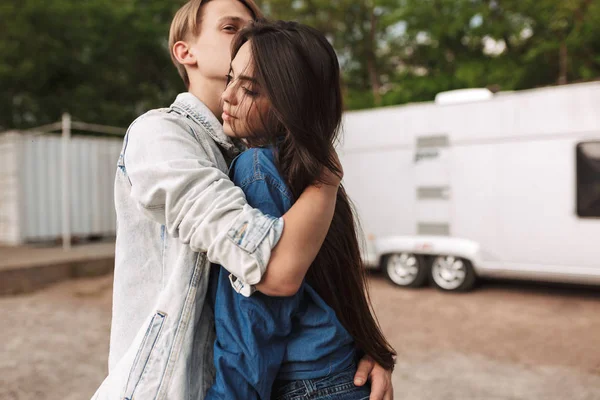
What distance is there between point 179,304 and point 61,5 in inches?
594

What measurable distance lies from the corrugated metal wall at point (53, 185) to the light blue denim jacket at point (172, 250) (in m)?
9.49

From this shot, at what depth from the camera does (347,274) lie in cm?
114

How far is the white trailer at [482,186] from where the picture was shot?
621 centimetres

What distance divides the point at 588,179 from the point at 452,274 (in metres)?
2.01

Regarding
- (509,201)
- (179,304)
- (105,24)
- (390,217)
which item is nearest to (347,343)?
(179,304)

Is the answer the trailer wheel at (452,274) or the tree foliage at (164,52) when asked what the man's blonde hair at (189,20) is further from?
the tree foliage at (164,52)

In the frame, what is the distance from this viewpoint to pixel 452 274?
7.03 metres

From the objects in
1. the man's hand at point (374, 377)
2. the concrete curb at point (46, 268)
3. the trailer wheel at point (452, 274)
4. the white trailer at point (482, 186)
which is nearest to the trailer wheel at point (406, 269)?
the white trailer at point (482, 186)

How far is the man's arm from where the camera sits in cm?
92

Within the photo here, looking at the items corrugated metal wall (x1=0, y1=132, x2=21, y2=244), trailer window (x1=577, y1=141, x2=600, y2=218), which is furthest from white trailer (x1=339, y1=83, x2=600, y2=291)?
corrugated metal wall (x1=0, y1=132, x2=21, y2=244)

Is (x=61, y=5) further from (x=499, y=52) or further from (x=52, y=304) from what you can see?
(x=499, y=52)

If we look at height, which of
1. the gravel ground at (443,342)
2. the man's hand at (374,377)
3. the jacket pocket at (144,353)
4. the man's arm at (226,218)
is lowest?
the gravel ground at (443,342)

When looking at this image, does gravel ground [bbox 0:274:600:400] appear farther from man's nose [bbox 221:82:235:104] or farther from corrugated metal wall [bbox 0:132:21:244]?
man's nose [bbox 221:82:235:104]

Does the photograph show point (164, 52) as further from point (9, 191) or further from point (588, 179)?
point (588, 179)
